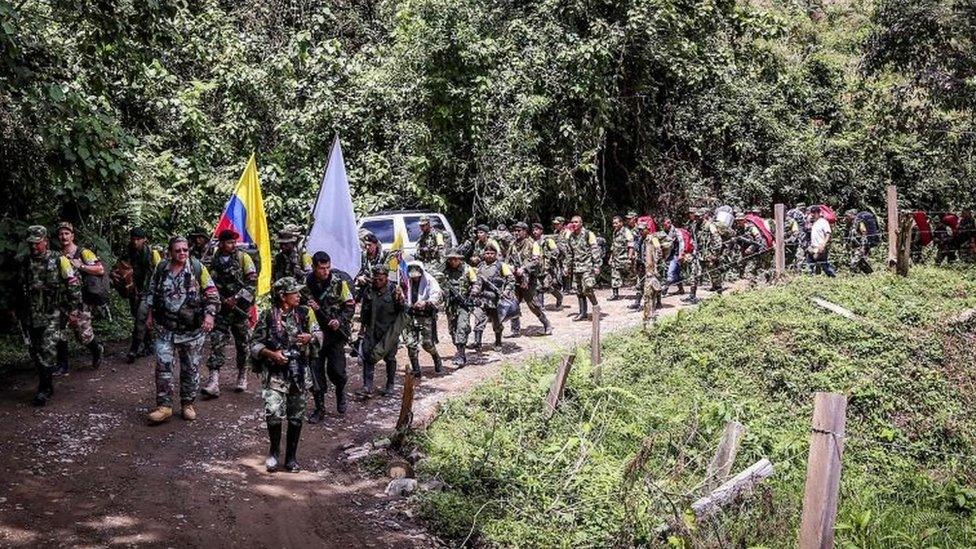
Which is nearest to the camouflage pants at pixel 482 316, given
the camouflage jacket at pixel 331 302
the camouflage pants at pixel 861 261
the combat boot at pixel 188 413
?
the camouflage jacket at pixel 331 302

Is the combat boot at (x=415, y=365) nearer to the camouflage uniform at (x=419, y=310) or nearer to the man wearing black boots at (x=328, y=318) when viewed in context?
the camouflage uniform at (x=419, y=310)

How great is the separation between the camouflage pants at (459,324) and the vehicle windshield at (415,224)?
3.89 m

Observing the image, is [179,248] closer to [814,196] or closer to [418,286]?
[418,286]

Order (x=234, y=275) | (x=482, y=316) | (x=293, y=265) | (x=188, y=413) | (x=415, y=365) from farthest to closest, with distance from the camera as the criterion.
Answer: (x=482, y=316), (x=415, y=365), (x=293, y=265), (x=234, y=275), (x=188, y=413)

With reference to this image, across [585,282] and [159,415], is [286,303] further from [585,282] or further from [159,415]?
[585,282]

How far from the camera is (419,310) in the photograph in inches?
455

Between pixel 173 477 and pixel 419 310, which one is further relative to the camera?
pixel 419 310

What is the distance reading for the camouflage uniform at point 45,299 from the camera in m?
9.31

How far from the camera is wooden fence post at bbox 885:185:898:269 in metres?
14.6

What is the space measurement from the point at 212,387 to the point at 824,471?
7460 millimetres

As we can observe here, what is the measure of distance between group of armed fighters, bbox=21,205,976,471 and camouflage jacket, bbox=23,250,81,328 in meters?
0.01

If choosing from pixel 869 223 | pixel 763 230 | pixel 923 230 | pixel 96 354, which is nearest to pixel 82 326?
pixel 96 354

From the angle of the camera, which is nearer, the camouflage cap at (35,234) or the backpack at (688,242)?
the camouflage cap at (35,234)

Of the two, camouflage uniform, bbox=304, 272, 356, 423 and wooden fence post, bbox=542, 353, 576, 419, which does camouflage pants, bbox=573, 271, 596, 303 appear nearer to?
wooden fence post, bbox=542, 353, 576, 419
